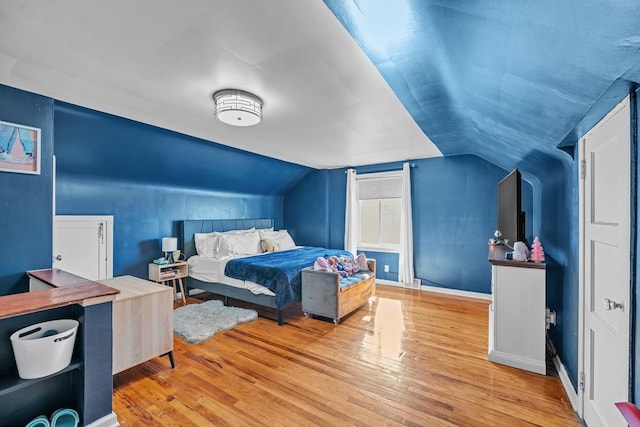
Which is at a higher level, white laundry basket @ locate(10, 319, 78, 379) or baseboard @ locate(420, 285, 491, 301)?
white laundry basket @ locate(10, 319, 78, 379)

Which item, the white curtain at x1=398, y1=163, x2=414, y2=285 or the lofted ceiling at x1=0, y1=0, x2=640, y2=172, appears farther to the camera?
the white curtain at x1=398, y1=163, x2=414, y2=285

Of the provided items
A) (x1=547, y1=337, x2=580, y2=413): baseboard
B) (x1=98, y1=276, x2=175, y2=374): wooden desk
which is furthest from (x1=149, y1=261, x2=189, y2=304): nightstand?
(x1=547, y1=337, x2=580, y2=413): baseboard

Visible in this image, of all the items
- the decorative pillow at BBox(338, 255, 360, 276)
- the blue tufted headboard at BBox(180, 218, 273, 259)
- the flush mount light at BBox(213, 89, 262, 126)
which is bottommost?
the decorative pillow at BBox(338, 255, 360, 276)

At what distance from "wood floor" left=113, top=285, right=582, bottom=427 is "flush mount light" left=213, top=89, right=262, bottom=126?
219cm

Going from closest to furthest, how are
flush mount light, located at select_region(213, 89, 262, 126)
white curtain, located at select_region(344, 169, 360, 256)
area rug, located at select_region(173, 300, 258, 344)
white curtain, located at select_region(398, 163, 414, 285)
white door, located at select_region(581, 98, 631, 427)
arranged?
white door, located at select_region(581, 98, 631, 427) → flush mount light, located at select_region(213, 89, 262, 126) → area rug, located at select_region(173, 300, 258, 344) → white curtain, located at select_region(398, 163, 414, 285) → white curtain, located at select_region(344, 169, 360, 256)

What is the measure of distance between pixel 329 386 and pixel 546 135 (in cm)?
243

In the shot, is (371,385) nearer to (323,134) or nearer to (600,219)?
(600,219)

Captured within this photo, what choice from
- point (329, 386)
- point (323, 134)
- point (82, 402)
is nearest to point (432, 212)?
point (323, 134)

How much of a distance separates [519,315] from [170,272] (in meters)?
4.27

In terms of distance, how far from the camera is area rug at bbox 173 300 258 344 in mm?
2967

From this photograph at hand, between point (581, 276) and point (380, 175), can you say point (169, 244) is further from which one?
point (581, 276)

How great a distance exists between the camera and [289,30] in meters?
1.47

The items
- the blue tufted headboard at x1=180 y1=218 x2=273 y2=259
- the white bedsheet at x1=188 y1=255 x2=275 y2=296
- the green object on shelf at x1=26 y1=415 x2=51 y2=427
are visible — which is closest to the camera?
the green object on shelf at x1=26 y1=415 x2=51 y2=427

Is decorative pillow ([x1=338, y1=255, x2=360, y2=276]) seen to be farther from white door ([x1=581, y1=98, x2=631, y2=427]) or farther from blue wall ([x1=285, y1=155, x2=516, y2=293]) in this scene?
white door ([x1=581, y1=98, x2=631, y2=427])
